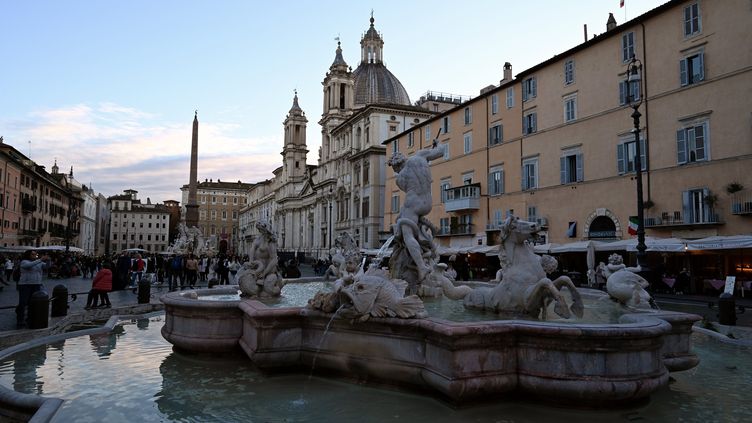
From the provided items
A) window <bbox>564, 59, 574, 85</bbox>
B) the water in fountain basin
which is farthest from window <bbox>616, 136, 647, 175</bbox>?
the water in fountain basin

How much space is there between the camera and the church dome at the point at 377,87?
7756 cm

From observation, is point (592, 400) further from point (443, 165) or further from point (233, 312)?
point (443, 165)

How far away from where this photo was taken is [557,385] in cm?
480

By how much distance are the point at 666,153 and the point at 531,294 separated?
894 inches

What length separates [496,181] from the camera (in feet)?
123

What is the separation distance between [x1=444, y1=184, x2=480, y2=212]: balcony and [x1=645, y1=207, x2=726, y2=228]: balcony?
1473 centimetres

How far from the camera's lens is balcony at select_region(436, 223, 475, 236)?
39.4 metres

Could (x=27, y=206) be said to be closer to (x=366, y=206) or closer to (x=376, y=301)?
(x=366, y=206)

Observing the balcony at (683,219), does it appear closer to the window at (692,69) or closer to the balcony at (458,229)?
the window at (692,69)

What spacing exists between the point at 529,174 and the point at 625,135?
782cm

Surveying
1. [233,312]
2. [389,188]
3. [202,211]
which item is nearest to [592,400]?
[233,312]

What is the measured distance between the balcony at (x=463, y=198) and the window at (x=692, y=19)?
17409mm

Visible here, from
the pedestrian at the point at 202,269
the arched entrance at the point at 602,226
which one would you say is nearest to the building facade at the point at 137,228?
the pedestrian at the point at 202,269

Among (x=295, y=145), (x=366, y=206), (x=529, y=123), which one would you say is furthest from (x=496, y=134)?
(x=295, y=145)
